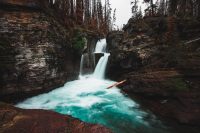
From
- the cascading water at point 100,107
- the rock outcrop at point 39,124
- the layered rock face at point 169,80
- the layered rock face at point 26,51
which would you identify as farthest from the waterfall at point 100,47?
the rock outcrop at point 39,124

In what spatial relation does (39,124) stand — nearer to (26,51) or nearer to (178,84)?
(26,51)

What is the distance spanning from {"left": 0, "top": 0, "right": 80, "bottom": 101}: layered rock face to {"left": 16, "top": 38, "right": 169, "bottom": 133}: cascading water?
3.27ft

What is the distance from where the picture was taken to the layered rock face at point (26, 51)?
372 inches

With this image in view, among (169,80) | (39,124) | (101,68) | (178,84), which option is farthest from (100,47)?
(39,124)

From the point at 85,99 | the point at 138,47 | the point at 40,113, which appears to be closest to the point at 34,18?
the point at 85,99

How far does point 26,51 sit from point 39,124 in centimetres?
691

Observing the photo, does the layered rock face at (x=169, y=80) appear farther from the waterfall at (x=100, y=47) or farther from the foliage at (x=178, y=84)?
the waterfall at (x=100, y=47)

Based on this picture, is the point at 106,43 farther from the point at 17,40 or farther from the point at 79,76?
the point at 17,40

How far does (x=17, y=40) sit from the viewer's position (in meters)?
9.80

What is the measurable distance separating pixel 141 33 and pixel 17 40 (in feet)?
40.9

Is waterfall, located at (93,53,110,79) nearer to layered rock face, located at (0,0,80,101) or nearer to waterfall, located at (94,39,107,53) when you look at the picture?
waterfall, located at (94,39,107,53)

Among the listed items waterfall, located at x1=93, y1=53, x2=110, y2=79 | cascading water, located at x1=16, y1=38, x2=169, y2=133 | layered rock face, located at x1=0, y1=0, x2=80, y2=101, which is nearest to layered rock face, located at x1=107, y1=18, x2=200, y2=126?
cascading water, located at x1=16, y1=38, x2=169, y2=133

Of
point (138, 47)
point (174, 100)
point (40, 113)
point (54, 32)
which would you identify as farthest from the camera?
point (138, 47)

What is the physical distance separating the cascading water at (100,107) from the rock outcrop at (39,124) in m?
3.36
